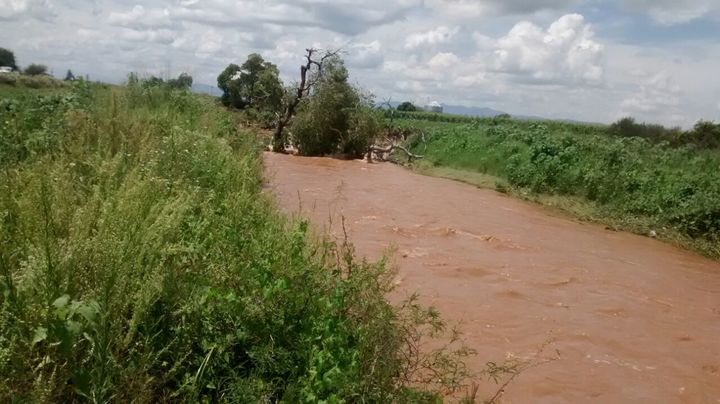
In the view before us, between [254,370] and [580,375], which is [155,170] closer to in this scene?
[254,370]

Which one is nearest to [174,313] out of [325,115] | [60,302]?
[60,302]

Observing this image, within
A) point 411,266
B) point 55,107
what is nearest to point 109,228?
point 411,266

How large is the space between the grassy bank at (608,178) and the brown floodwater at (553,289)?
936 millimetres

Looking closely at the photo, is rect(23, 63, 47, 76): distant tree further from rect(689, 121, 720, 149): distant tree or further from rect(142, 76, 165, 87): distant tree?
rect(689, 121, 720, 149): distant tree

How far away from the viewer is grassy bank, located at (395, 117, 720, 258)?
11.5 m

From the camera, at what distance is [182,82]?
548 inches

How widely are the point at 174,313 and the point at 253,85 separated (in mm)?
23693

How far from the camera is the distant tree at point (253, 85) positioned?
21828 mm

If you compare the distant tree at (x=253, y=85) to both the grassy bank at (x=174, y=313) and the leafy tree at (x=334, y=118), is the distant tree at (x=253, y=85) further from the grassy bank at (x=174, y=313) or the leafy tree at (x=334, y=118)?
the grassy bank at (x=174, y=313)

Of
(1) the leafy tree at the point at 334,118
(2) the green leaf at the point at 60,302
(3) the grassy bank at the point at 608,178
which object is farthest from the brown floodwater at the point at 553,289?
(1) the leafy tree at the point at 334,118

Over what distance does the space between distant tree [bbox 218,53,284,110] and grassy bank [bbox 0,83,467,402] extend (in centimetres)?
1725

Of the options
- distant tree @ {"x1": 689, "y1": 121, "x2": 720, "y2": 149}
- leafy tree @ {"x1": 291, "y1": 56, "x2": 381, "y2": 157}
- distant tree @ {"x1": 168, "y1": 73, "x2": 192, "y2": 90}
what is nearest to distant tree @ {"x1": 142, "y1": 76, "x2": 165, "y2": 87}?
distant tree @ {"x1": 168, "y1": 73, "x2": 192, "y2": 90}

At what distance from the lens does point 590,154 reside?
49.8 ft

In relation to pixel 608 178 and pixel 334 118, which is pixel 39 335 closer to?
pixel 608 178
